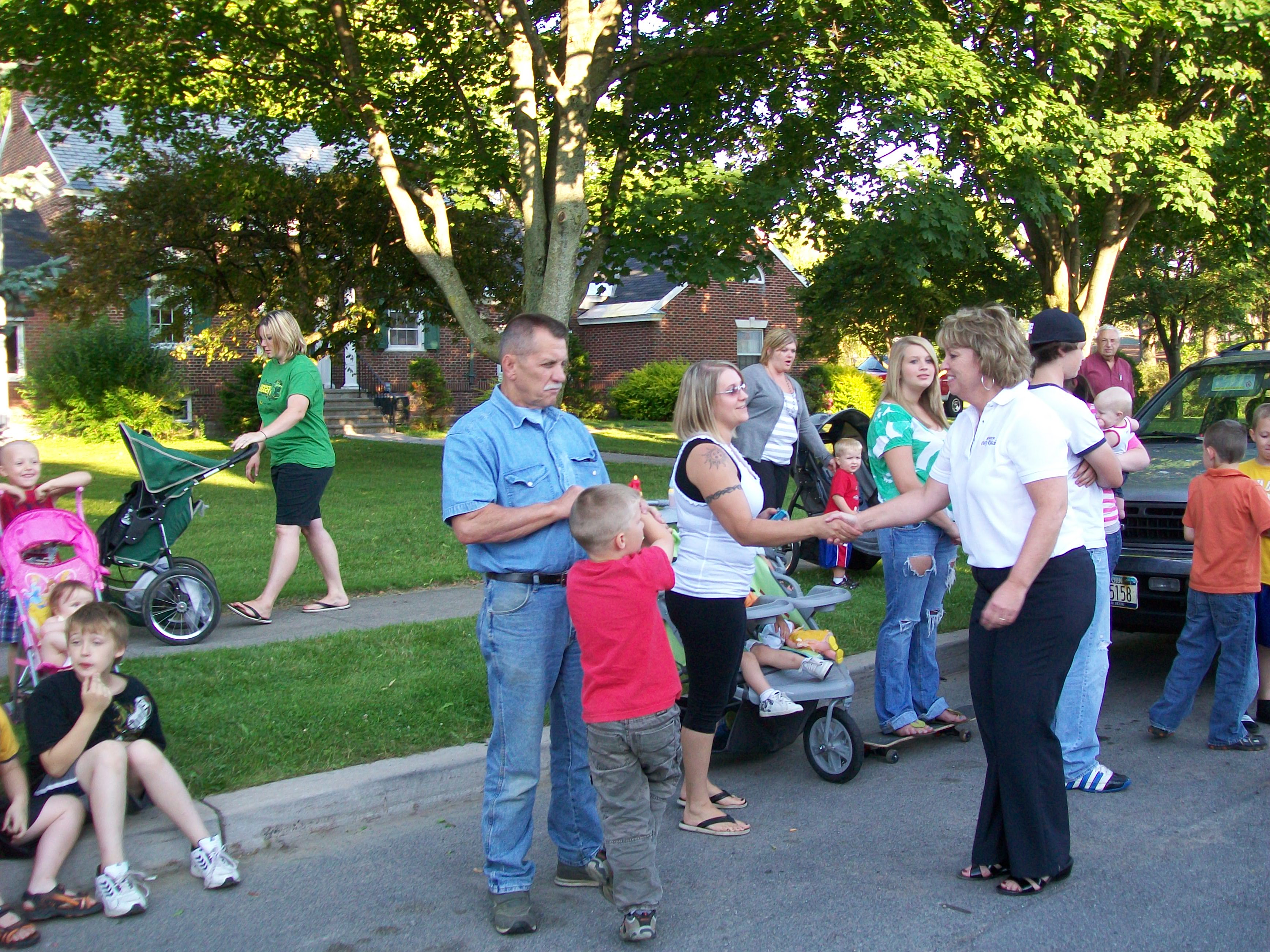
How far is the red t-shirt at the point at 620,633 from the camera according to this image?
11.5ft

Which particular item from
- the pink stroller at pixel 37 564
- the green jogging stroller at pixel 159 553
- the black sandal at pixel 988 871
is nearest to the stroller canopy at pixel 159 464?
the green jogging stroller at pixel 159 553

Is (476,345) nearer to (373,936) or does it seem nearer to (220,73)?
(220,73)

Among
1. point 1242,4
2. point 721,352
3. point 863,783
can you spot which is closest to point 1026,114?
point 1242,4

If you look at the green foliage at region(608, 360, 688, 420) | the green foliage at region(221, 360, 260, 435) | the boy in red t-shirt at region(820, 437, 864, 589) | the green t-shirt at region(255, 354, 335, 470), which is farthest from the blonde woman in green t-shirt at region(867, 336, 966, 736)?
the green foliage at region(608, 360, 688, 420)

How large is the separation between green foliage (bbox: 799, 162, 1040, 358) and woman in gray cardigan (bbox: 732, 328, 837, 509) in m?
1.79

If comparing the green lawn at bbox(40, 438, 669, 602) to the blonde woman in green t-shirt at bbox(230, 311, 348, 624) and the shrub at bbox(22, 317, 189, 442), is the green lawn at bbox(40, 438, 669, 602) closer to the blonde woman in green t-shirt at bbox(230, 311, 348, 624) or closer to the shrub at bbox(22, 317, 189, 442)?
the blonde woman in green t-shirt at bbox(230, 311, 348, 624)

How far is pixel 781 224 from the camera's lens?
60.1 ft

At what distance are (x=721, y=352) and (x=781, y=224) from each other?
629 inches

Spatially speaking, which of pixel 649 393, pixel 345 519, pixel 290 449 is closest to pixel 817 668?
pixel 290 449

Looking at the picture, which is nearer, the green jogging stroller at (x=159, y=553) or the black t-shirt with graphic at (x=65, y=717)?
the black t-shirt with graphic at (x=65, y=717)

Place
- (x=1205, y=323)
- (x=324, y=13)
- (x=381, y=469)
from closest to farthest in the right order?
(x=324, y=13), (x=381, y=469), (x=1205, y=323)

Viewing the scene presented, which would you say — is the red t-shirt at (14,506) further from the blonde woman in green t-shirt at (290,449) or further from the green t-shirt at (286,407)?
the green t-shirt at (286,407)

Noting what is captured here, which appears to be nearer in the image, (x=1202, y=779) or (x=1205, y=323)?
(x=1202, y=779)

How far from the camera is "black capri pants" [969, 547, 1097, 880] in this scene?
3.81m
